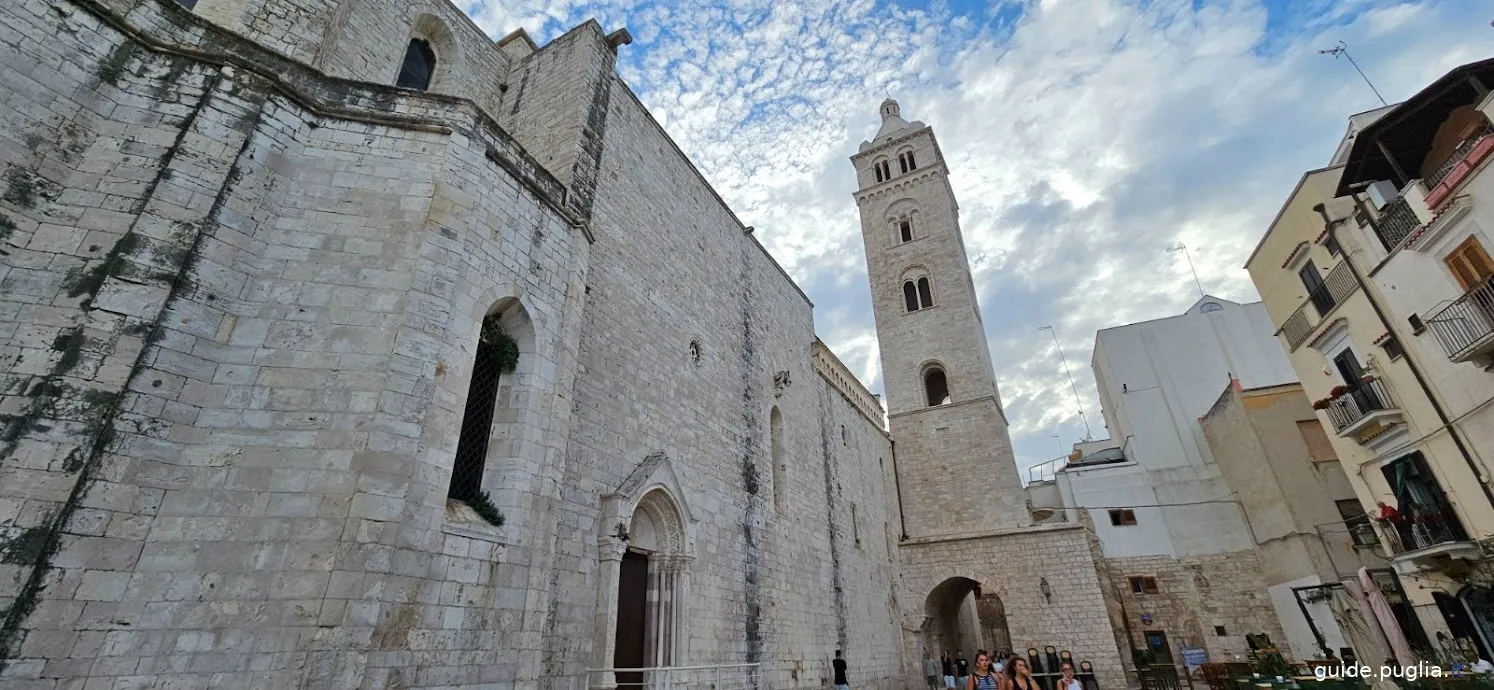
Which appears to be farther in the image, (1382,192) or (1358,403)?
(1358,403)

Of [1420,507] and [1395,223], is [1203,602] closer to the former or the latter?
[1420,507]

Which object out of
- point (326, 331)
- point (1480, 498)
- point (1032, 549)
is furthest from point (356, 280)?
point (1032, 549)

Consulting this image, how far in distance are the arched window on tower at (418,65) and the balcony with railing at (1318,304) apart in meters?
17.0

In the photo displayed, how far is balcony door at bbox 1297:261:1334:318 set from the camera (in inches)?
477

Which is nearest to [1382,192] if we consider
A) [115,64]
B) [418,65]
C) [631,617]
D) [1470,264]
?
[1470,264]

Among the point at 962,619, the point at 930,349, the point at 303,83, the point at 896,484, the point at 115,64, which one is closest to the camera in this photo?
the point at 115,64

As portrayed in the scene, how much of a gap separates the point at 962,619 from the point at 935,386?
9.11 m

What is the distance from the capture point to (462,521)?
5418 mm

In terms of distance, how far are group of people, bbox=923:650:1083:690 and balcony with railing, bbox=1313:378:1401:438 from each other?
23.4ft

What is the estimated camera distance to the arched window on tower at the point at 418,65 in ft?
31.6

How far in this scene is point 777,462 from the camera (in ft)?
43.3

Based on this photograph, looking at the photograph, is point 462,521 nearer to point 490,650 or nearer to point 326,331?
point 490,650

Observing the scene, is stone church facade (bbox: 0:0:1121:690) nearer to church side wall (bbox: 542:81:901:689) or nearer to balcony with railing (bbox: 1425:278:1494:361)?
church side wall (bbox: 542:81:901:689)

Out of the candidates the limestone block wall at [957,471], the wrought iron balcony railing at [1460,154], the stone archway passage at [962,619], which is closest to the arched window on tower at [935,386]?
the limestone block wall at [957,471]
